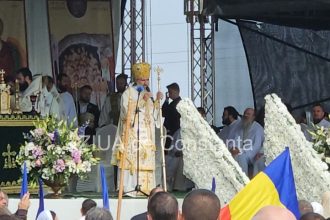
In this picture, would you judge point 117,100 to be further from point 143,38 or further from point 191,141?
point 191,141

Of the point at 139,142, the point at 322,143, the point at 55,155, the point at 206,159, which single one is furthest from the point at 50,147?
the point at 322,143

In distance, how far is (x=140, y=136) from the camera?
1495cm

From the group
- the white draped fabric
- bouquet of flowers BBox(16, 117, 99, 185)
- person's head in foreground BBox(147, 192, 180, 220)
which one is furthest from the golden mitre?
person's head in foreground BBox(147, 192, 180, 220)

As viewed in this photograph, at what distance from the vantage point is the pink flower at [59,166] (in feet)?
44.3

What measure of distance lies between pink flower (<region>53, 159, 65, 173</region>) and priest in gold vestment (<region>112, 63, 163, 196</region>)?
1.31 metres

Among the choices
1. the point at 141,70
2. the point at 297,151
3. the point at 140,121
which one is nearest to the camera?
the point at 297,151

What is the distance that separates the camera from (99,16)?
2027 cm

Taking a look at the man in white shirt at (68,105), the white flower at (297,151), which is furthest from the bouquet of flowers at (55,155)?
the man in white shirt at (68,105)

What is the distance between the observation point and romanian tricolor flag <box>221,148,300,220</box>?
7.37m

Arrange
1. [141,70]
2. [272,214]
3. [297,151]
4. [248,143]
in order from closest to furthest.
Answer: [272,214], [297,151], [141,70], [248,143]

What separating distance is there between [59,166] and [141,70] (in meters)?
1.86

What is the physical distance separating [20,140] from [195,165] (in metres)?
2.40

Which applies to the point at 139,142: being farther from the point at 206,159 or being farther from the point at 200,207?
the point at 200,207

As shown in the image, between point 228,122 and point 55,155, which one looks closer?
point 55,155
